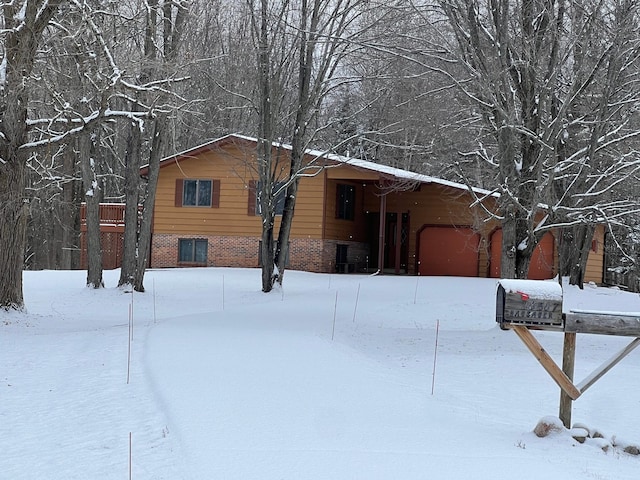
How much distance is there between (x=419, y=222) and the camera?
29.4m

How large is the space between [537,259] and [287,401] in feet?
75.9

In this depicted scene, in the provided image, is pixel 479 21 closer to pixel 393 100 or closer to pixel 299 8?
pixel 299 8

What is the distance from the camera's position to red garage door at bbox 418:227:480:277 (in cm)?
2880

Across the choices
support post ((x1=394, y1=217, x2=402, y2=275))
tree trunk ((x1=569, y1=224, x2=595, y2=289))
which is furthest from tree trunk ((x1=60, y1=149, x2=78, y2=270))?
tree trunk ((x1=569, y1=224, x2=595, y2=289))

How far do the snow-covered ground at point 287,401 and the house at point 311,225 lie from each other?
12079 mm

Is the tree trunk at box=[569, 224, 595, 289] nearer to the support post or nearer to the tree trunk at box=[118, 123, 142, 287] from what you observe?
the support post

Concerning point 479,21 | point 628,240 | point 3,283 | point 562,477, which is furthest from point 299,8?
point 628,240

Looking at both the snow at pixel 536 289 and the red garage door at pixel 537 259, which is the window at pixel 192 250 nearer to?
the red garage door at pixel 537 259

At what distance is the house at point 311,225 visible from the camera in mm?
27953

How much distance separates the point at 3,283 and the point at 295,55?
10.0 m

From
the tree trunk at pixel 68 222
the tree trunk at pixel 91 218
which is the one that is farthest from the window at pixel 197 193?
the tree trunk at pixel 91 218

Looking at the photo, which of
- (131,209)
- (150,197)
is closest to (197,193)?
(131,209)

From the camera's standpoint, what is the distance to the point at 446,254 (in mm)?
29141

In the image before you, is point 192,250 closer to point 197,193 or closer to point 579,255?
point 197,193
